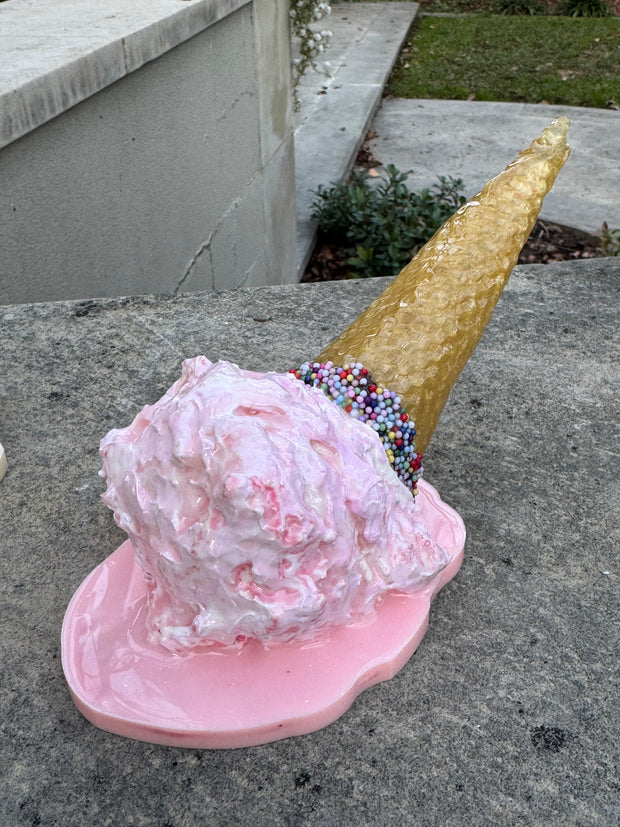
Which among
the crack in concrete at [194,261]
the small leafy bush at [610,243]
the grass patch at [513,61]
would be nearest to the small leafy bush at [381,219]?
the small leafy bush at [610,243]

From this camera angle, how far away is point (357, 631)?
1.42 m

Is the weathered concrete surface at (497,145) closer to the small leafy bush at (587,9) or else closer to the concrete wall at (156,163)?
the concrete wall at (156,163)

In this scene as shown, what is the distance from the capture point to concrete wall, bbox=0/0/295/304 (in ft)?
8.14

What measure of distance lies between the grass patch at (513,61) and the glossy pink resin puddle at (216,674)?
6.71 meters

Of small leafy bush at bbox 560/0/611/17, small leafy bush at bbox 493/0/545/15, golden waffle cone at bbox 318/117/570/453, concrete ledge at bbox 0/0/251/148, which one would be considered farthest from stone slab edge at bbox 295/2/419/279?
golden waffle cone at bbox 318/117/570/453

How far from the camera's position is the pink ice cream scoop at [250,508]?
47.6 inches

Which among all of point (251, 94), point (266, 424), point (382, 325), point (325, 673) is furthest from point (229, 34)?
point (325, 673)

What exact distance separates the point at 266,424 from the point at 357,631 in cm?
42

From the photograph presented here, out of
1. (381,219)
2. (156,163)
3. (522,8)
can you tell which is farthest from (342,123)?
(522,8)

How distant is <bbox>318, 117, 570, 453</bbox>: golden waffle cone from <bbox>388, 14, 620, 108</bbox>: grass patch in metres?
5.93

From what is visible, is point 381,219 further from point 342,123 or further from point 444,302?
point 444,302

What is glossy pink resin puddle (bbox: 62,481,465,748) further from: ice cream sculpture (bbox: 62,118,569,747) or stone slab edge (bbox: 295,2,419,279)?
stone slab edge (bbox: 295,2,419,279)

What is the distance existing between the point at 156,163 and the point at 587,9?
29.8ft

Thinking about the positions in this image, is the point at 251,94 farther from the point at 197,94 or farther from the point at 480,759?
the point at 480,759
